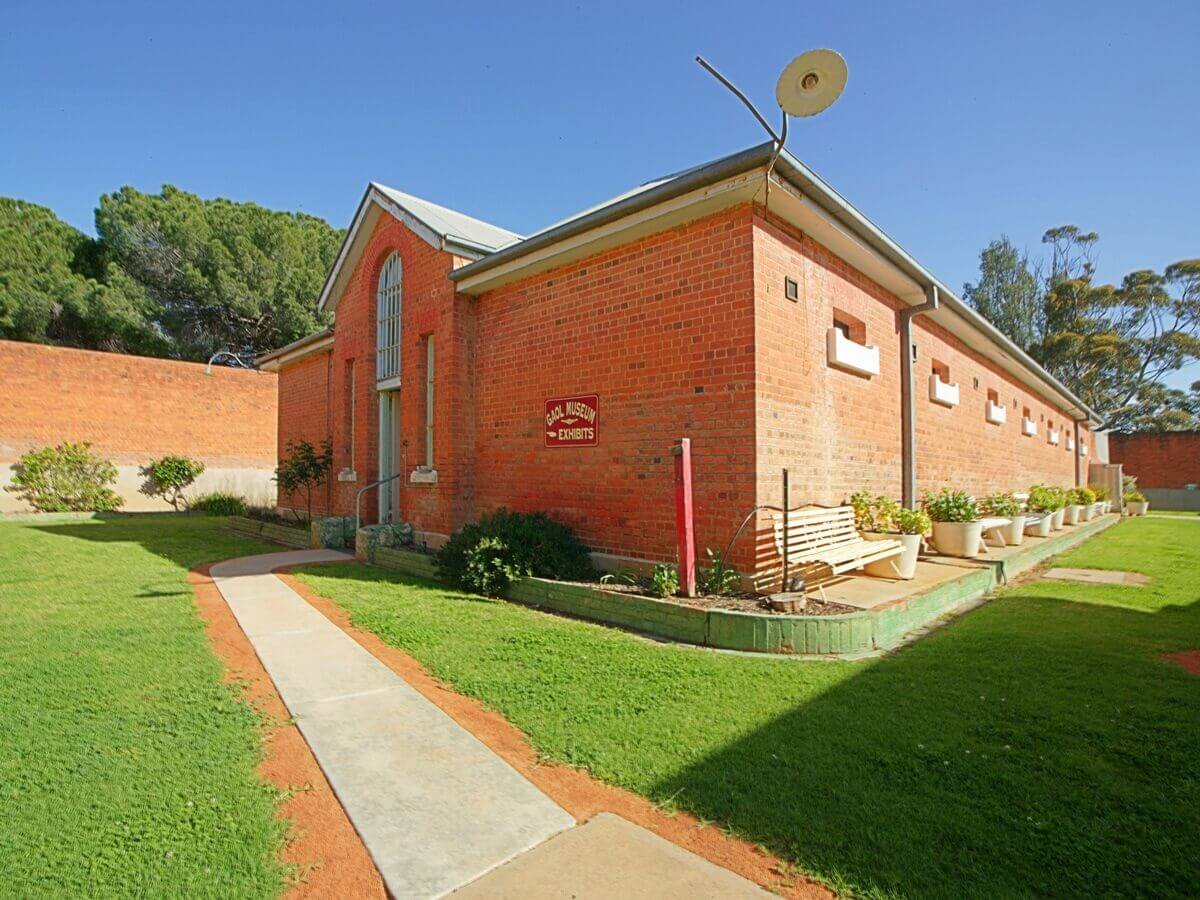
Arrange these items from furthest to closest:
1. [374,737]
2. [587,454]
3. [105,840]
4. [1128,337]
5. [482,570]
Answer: [1128,337], [587,454], [482,570], [374,737], [105,840]

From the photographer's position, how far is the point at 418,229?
984 centimetres

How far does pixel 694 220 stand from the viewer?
6.46 m

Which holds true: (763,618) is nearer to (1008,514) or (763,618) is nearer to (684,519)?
(684,519)

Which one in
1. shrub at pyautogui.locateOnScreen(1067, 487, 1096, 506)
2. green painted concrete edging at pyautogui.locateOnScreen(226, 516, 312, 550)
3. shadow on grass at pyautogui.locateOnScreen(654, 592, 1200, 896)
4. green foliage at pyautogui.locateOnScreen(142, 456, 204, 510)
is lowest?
shadow on grass at pyautogui.locateOnScreen(654, 592, 1200, 896)

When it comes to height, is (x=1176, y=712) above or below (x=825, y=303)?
below

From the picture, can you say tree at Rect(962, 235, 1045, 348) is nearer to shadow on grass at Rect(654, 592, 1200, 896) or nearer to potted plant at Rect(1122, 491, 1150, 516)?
potted plant at Rect(1122, 491, 1150, 516)

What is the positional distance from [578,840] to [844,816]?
1109mm

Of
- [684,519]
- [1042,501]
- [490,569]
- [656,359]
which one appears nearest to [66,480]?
[490,569]

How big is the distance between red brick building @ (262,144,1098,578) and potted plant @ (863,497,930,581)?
473 mm

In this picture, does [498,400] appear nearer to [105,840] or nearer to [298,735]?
[298,735]

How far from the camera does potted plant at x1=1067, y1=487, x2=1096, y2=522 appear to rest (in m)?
15.8

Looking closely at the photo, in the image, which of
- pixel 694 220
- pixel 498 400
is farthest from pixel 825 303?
pixel 498 400

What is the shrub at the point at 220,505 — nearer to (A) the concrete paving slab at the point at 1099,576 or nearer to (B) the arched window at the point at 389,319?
(B) the arched window at the point at 389,319

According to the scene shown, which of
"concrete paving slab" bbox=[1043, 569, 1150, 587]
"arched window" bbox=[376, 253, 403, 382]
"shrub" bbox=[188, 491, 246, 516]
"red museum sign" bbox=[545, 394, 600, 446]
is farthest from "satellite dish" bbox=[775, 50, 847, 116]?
"shrub" bbox=[188, 491, 246, 516]
